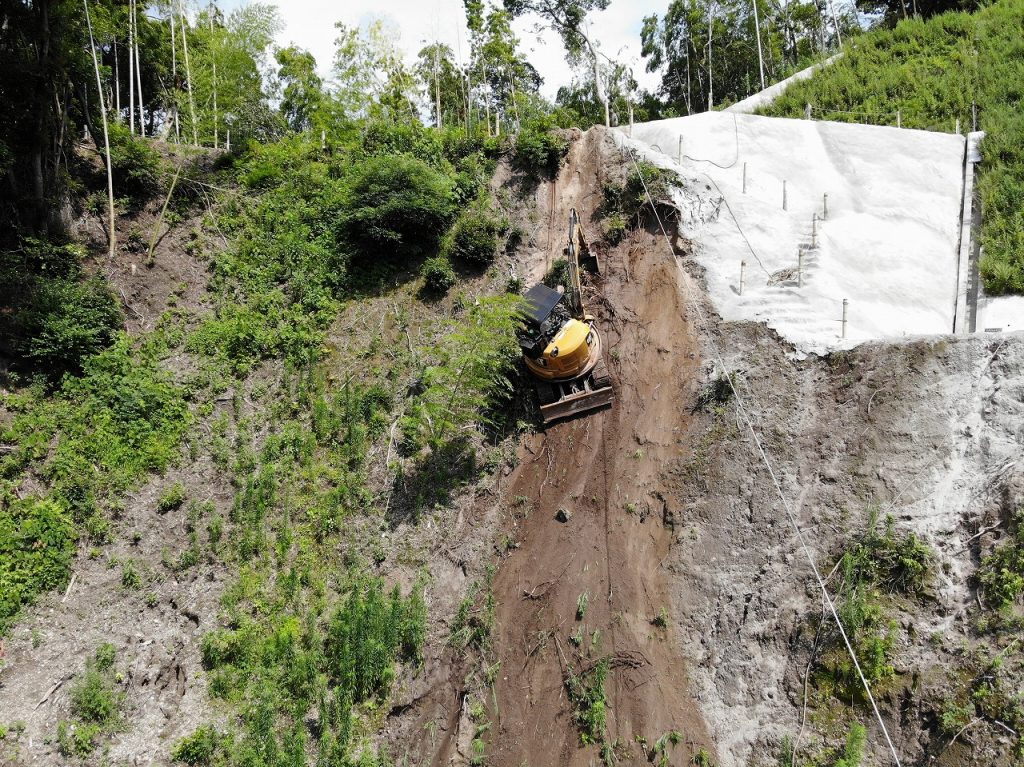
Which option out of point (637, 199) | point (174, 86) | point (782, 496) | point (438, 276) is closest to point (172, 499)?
point (438, 276)

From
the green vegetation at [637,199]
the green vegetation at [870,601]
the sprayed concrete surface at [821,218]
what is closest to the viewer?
the green vegetation at [870,601]

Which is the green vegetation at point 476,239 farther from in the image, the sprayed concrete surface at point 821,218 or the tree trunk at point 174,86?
the tree trunk at point 174,86

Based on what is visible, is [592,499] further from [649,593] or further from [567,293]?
[567,293]

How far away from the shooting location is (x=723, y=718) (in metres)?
11.2

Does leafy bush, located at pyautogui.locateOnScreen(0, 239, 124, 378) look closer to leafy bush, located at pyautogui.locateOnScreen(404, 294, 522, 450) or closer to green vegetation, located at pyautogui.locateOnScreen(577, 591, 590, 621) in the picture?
leafy bush, located at pyautogui.locateOnScreen(404, 294, 522, 450)

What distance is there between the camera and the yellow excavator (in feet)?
49.8

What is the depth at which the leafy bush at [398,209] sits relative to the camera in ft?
63.6

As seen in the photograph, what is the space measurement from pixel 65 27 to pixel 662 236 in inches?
681

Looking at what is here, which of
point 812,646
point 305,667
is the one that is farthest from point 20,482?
point 812,646

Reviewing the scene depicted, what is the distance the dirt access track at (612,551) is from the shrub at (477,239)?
3287mm

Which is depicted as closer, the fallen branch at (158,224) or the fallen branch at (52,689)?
the fallen branch at (52,689)

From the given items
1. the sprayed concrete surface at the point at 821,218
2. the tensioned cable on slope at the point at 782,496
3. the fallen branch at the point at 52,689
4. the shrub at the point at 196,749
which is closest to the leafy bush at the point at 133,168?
the fallen branch at the point at 52,689

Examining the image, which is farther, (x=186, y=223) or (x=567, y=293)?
(x=186, y=223)

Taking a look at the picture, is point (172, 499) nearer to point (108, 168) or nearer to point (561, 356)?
point (561, 356)
